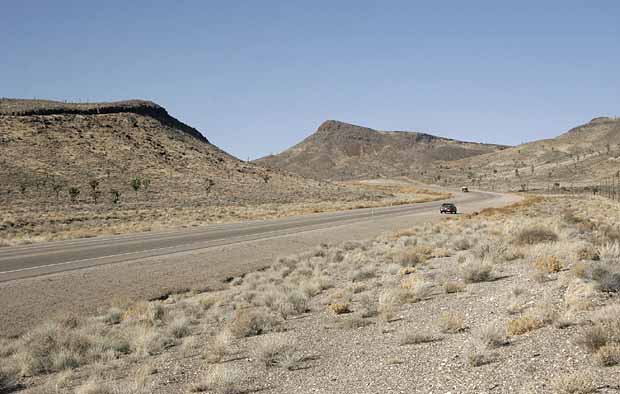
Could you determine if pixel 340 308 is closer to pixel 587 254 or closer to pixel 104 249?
pixel 587 254

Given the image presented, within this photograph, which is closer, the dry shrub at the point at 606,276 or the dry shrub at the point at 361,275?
the dry shrub at the point at 606,276

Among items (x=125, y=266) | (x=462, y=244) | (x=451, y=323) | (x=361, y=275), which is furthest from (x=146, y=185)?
(x=451, y=323)

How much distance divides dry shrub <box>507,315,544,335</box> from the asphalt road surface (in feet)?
30.8

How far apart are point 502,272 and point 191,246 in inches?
584

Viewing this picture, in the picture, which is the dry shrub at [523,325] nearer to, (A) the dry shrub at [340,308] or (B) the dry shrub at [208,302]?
(A) the dry shrub at [340,308]

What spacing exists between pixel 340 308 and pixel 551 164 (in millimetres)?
149345

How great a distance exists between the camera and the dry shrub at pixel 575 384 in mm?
5328

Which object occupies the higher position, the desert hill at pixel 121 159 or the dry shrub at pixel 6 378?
the desert hill at pixel 121 159

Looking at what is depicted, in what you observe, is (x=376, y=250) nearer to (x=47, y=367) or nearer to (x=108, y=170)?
(x=47, y=367)

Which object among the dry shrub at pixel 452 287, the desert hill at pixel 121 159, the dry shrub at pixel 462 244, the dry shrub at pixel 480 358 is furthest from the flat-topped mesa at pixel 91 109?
the dry shrub at pixel 480 358

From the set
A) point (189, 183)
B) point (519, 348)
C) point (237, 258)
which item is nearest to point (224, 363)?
point (519, 348)

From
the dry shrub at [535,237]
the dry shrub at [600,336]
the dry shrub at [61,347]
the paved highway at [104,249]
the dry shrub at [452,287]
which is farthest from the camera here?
the paved highway at [104,249]

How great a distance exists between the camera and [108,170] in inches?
3123

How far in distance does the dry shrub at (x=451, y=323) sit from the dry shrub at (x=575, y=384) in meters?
3.05
